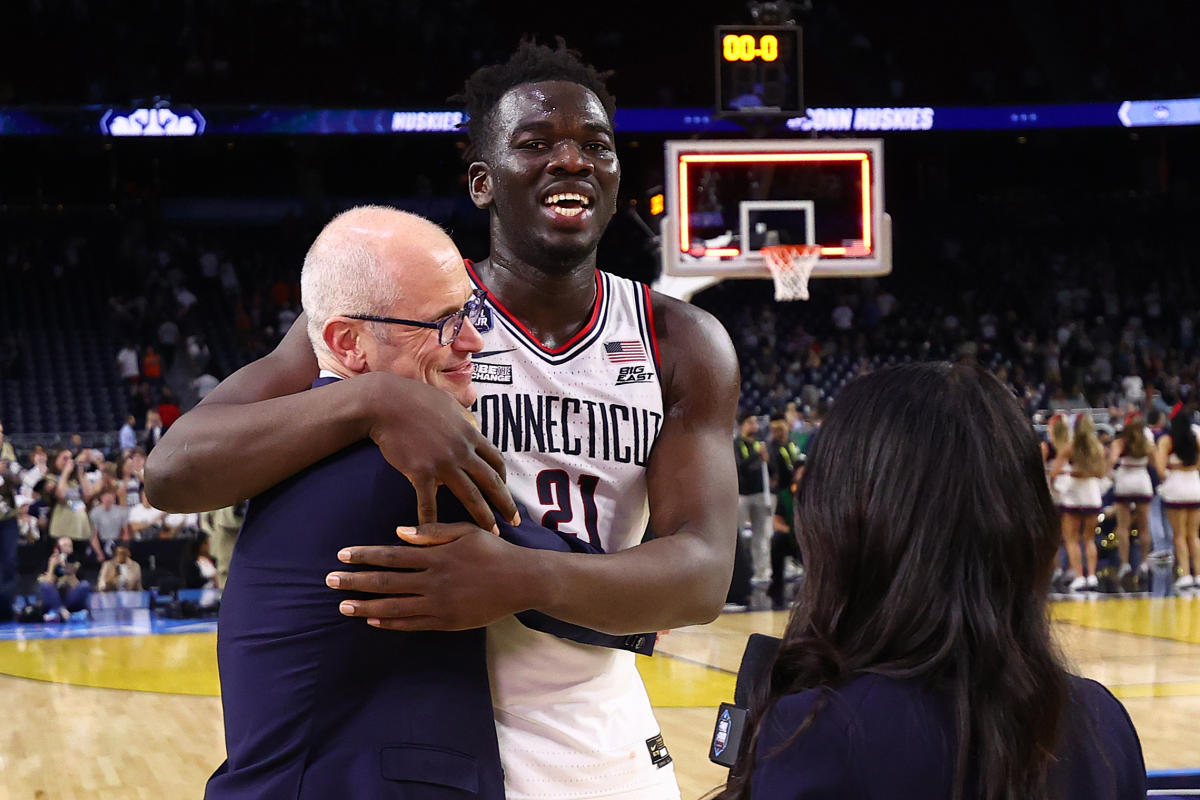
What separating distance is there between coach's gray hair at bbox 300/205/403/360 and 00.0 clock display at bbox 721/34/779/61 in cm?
813

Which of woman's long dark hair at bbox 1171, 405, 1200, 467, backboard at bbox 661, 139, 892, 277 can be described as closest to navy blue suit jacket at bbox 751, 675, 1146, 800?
backboard at bbox 661, 139, 892, 277

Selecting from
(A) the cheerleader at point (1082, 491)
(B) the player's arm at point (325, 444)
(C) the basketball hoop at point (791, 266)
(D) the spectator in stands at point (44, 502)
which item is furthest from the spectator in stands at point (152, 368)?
(B) the player's arm at point (325, 444)

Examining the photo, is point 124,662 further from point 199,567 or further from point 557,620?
point 557,620

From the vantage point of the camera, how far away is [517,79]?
236 cm

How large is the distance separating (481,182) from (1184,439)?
11.0 metres

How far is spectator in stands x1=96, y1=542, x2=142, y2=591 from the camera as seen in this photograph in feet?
39.7

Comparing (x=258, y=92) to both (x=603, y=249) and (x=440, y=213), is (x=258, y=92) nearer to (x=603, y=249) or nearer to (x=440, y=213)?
(x=440, y=213)

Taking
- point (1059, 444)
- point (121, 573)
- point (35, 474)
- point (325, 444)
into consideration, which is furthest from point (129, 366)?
point (325, 444)

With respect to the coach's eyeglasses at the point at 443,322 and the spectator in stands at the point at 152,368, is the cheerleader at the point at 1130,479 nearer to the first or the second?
the coach's eyeglasses at the point at 443,322

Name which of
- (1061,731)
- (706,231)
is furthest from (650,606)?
(706,231)

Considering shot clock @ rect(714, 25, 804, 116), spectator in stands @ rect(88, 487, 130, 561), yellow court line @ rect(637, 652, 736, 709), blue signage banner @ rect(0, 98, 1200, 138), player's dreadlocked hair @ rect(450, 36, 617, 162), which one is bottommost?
yellow court line @ rect(637, 652, 736, 709)

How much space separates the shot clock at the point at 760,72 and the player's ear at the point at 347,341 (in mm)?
8116

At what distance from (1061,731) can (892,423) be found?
13.6 inches

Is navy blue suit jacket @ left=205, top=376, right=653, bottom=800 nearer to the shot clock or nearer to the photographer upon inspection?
the shot clock
